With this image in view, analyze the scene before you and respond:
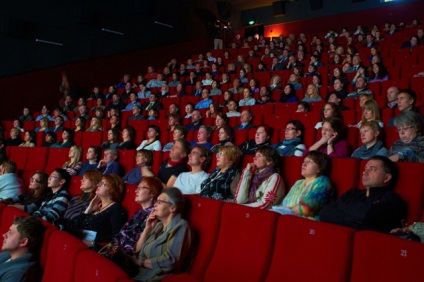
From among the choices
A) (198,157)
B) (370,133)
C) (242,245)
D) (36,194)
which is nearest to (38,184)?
(36,194)

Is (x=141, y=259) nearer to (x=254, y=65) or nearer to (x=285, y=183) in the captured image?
(x=285, y=183)

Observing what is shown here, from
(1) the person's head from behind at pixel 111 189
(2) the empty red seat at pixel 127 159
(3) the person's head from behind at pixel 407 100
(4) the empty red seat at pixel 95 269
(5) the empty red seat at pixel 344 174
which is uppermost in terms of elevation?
(3) the person's head from behind at pixel 407 100

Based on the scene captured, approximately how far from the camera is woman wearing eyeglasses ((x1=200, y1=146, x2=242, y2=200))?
875 millimetres

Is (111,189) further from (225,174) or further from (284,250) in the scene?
(284,250)

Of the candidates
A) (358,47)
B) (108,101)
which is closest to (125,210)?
(108,101)

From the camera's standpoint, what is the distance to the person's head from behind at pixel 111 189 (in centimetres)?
86

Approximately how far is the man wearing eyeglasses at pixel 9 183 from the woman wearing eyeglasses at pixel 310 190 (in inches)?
31.4

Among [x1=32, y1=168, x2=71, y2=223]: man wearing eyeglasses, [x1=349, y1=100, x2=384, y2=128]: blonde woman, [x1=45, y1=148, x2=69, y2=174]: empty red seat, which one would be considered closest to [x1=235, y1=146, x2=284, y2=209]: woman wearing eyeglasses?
[x1=349, y1=100, x2=384, y2=128]: blonde woman

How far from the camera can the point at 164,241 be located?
2.09ft

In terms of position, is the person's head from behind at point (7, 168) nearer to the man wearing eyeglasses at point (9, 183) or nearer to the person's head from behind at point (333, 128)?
the man wearing eyeglasses at point (9, 183)

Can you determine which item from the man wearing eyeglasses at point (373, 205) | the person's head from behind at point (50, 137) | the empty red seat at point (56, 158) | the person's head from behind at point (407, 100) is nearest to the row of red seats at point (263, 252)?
the man wearing eyeglasses at point (373, 205)

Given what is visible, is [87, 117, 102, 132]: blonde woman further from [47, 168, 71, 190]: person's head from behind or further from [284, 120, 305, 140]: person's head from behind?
[284, 120, 305, 140]: person's head from behind

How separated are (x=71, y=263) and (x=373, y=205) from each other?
0.40m

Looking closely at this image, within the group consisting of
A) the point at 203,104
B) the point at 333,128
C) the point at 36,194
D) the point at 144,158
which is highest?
the point at 203,104
